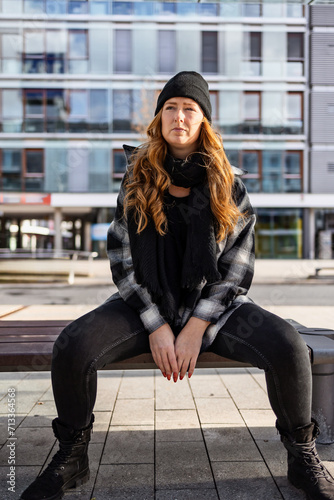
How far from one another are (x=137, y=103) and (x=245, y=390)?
78.5ft

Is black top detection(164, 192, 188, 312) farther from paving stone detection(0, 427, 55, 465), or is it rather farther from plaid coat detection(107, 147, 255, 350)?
paving stone detection(0, 427, 55, 465)

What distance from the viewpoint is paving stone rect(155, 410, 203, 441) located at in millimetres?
2553

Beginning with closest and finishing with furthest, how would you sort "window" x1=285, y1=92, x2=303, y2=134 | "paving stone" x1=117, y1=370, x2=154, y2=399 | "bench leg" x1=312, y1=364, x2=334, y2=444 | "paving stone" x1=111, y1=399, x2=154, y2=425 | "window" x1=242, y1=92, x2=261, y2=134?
"bench leg" x1=312, y1=364, x2=334, y2=444 → "paving stone" x1=111, y1=399, x2=154, y2=425 → "paving stone" x1=117, y1=370, x2=154, y2=399 → "window" x1=242, y1=92, x2=261, y2=134 → "window" x1=285, y1=92, x2=303, y2=134

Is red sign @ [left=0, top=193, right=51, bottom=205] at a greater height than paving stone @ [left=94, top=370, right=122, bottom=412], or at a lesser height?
greater

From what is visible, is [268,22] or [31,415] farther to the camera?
[268,22]

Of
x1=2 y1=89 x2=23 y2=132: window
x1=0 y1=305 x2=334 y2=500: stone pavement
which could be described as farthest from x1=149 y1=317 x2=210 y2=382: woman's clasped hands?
x1=2 y1=89 x2=23 y2=132: window

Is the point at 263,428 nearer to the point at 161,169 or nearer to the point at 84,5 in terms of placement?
the point at 161,169

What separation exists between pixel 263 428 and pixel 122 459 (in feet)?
2.88

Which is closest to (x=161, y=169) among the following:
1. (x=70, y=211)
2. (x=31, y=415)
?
(x=31, y=415)

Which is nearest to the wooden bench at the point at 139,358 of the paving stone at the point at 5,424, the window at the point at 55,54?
the paving stone at the point at 5,424

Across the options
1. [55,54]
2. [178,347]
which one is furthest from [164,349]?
[55,54]

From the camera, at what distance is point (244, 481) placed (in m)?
2.06

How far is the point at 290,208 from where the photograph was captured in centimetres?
2548

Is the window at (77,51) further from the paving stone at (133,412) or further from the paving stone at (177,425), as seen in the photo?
the paving stone at (177,425)
